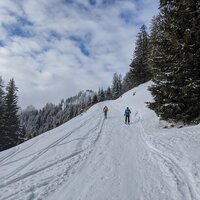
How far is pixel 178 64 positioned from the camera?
53.0 ft

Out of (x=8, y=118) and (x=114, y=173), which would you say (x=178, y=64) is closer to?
(x=114, y=173)

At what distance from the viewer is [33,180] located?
950 cm

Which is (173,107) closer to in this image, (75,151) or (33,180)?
(75,151)

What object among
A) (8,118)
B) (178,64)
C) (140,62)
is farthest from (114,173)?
(140,62)

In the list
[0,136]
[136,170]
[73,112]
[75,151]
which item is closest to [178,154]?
[136,170]

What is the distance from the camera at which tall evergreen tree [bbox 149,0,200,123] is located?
1569 centimetres

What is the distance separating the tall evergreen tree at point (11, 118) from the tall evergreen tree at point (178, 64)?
27.5 metres

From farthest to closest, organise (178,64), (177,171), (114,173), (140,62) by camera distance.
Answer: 1. (140,62)
2. (178,64)
3. (114,173)
4. (177,171)

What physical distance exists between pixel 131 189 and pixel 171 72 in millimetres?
10274

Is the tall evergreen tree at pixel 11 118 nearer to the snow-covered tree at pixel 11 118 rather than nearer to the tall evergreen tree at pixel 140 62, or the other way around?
the snow-covered tree at pixel 11 118

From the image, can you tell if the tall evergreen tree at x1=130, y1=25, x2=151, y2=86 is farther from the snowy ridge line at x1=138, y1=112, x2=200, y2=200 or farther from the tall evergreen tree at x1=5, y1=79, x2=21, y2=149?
the snowy ridge line at x1=138, y1=112, x2=200, y2=200

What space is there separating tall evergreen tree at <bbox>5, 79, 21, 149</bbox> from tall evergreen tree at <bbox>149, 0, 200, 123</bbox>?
27.5m

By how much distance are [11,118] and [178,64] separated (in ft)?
103

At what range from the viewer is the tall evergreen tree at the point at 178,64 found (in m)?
15.7
